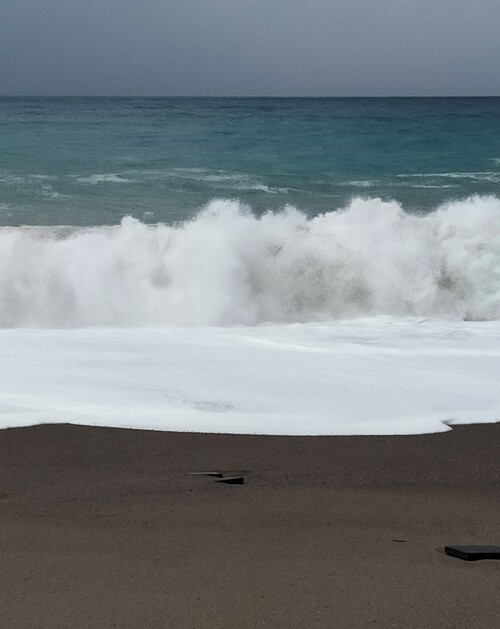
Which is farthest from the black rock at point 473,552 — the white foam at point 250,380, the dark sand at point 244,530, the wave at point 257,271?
the wave at point 257,271

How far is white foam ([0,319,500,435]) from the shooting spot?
431 centimetres

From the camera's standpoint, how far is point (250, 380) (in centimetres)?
511

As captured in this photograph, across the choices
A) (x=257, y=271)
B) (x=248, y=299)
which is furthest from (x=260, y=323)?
(x=257, y=271)

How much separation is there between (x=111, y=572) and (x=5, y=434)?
165 cm

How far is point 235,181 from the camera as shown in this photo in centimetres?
1967

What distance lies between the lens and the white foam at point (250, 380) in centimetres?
431

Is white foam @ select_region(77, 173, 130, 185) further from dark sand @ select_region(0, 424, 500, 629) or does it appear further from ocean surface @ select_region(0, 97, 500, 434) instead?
dark sand @ select_region(0, 424, 500, 629)

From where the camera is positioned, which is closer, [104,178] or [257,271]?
[257,271]

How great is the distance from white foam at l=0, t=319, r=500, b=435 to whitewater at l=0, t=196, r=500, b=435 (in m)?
0.02

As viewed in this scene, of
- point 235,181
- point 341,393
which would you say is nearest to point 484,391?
point 341,393

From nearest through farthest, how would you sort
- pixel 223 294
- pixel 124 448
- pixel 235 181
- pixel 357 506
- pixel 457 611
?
pixel 457 611 → pixel 357 506 → pixel 124 448 → pixel 223 294 → pixel 235 181

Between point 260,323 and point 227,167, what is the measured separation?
46.5 feet

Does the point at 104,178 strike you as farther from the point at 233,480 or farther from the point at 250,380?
the point at 233,480

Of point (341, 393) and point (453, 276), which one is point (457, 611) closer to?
point (341, 393)
